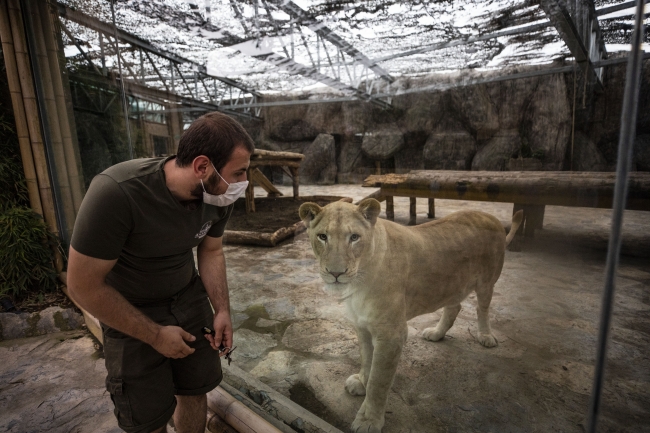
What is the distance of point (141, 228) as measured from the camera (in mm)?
1280

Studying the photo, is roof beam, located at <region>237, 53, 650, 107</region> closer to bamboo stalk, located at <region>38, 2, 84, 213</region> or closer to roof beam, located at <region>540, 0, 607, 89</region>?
roof beam, located at <region>540, 0, 607, 89</region>

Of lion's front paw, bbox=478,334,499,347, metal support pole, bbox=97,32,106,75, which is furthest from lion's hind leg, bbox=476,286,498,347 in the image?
metal support pole, bbox=97,32,106,75

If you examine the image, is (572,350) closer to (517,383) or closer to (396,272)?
(517,383)

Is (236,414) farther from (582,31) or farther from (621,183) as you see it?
(582,31)

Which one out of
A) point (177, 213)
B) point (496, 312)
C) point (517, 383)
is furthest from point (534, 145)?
point (177, 213)

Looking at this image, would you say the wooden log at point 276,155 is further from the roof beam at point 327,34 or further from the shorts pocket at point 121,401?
the shorts pocket at point 121,401

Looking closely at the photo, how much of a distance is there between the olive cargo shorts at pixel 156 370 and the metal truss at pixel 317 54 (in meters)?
1.32

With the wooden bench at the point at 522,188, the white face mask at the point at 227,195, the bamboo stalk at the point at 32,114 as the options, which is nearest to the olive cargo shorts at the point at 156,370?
the white face mask at the point at 227,195

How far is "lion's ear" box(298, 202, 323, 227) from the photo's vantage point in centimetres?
147

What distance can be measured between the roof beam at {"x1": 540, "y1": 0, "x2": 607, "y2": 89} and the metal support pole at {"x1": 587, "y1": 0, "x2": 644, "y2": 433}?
13.8 inches

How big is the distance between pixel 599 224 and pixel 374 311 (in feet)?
3.02

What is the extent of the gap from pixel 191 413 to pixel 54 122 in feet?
10.8

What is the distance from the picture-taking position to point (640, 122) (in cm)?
86

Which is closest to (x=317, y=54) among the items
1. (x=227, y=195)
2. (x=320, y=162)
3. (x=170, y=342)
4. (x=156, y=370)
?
(x=320, y=162)
